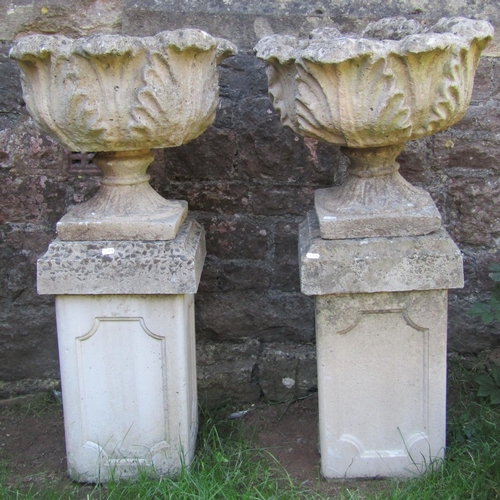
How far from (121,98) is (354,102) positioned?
0.70 m

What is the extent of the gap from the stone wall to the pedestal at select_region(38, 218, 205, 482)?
0.48 meters

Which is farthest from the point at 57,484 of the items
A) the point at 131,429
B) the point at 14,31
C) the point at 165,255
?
the point at 14,31

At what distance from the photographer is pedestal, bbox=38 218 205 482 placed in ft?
7.87

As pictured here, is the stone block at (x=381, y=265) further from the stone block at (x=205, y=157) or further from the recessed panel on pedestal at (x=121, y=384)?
the stone block at (x=205, y=157)

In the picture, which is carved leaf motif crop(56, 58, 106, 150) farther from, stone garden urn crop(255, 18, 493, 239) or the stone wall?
the stone wall

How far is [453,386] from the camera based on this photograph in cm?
314

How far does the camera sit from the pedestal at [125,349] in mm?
2398

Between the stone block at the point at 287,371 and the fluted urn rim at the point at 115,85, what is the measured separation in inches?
48.9

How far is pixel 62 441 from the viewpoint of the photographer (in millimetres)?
3014

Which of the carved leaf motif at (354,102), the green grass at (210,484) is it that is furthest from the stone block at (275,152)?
the green grass at (210,484)

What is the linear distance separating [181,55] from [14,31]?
111 centimetres

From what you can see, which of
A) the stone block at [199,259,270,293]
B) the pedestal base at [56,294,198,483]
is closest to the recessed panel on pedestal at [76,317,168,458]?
the pedestal base at [56,294,198,483]

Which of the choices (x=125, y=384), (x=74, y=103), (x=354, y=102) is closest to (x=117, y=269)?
(x=125, y=384)

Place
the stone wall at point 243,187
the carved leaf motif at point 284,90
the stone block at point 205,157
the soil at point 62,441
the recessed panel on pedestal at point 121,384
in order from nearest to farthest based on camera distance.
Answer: the carved leaf motif at point 284,90, the recessed panel on pedestal at point 121,384, the soil at point 62,441, the stone wall at point 243,187, the stone block at point 205,157
